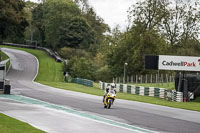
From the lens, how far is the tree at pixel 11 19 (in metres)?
65.1

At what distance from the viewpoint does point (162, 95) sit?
39.5 m

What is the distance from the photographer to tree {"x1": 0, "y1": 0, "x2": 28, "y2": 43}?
6506cm

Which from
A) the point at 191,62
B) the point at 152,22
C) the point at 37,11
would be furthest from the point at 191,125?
the point at 37,11

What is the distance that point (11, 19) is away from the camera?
6569cm

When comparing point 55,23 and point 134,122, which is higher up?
point 55,23

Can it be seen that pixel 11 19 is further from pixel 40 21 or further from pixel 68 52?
pixel 40 21

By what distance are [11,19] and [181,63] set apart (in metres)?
36.3

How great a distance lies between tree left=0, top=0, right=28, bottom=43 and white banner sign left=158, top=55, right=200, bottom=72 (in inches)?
1336

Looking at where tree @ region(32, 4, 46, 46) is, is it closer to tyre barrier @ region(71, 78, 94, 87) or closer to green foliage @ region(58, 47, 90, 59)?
green foliage @ region(58, 47, 90, 59)

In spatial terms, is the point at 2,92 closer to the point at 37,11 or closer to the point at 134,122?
the point at 134,122

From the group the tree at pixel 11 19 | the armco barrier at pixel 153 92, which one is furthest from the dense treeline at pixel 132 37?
the armco barrier at pixel 153 92

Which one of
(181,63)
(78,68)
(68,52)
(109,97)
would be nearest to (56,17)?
(68,52)

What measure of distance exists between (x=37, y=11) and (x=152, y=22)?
164 feet

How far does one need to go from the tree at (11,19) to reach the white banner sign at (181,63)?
33.9 m
